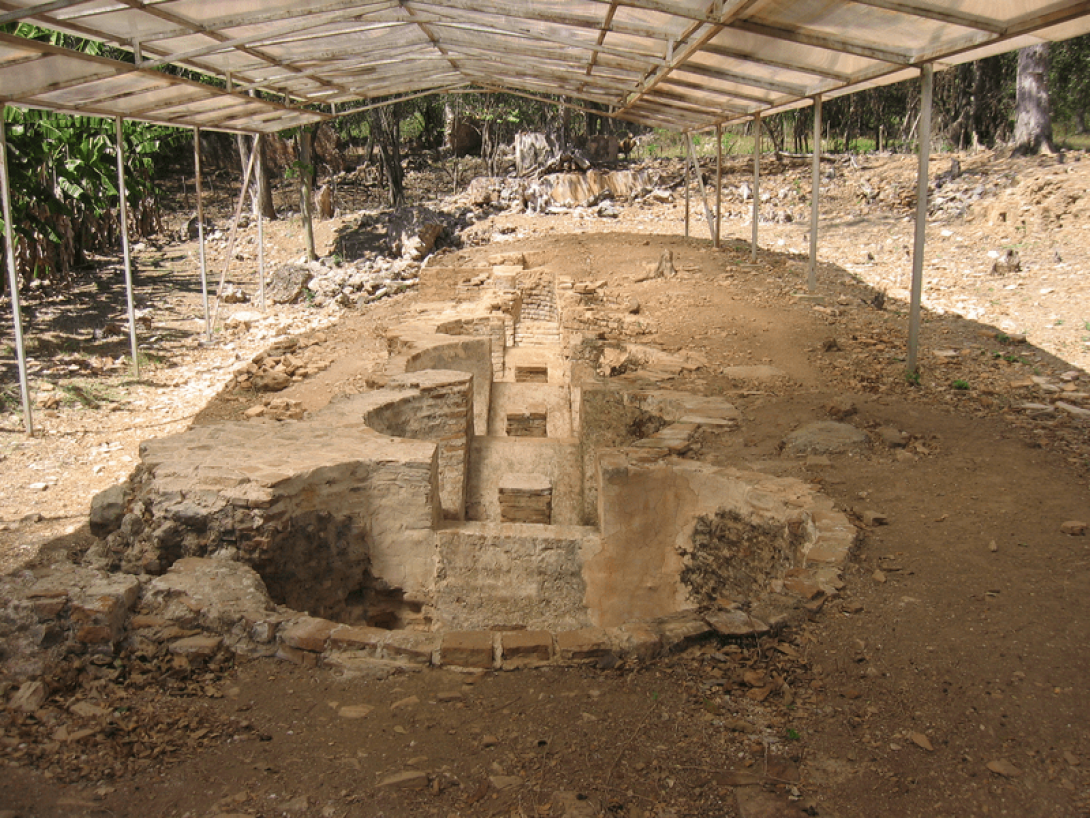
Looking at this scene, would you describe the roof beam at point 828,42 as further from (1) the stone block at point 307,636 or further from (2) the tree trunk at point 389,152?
(2) the tree trunk at point 389,152

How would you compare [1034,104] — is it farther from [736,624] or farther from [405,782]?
[405,782]

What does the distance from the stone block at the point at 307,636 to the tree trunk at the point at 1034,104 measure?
17893mm

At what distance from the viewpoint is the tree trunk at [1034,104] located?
16.0 meters

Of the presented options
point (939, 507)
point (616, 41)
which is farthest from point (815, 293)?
point (939, 507)

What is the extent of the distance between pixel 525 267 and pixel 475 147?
17.3 meters

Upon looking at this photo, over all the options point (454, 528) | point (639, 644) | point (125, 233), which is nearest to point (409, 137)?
point (125, 233)

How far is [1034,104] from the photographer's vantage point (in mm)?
16094

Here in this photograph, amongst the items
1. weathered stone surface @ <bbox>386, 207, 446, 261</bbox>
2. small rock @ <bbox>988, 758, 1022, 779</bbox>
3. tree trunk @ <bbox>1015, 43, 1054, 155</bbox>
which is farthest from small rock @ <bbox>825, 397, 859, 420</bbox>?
tree trunk @ <bbox>1015, 43, 1054, 155</bbox>

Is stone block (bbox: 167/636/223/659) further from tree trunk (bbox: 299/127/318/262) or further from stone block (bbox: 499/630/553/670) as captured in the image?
tree trunk (bbox: 299/127/318/262)

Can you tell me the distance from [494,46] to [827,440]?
6.22 meters

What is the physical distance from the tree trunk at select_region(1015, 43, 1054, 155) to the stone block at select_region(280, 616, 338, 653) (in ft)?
58.7

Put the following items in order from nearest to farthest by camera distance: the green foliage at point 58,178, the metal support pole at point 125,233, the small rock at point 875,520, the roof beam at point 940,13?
the small rock at point 875,520, the roof beam at point 940,13, the metal support pole at point 125,233, the green foliage at point 58,178

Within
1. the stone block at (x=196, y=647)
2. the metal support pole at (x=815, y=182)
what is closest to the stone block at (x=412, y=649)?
the stone block at (x=196, y=647)

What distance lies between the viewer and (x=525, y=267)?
15109mm
